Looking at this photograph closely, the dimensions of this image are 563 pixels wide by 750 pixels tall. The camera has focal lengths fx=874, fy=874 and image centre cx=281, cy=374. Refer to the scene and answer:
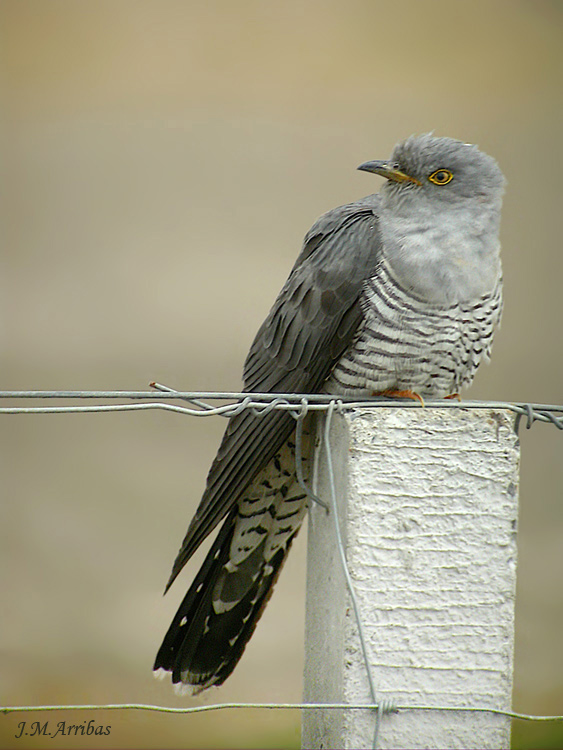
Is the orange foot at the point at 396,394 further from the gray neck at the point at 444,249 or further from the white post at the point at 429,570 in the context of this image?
the white post at the point at 429,570

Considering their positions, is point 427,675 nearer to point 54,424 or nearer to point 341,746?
point 341,746

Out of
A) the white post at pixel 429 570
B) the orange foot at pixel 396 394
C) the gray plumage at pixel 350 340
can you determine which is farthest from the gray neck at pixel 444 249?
the white post at pixel 429 570

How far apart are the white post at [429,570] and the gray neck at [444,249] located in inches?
15.2

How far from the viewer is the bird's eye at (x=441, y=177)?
154 centimetres

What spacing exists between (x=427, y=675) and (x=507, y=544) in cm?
19

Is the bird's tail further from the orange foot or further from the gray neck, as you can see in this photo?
the gray neck

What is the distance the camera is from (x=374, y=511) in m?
1.07

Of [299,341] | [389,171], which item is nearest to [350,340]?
[299,341]

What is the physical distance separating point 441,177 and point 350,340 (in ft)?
1.12

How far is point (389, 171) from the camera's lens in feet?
5.12

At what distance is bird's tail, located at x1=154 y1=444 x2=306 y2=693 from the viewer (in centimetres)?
147

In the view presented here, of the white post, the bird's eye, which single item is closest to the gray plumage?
the bird's eye

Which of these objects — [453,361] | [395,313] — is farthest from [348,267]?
[453,361]

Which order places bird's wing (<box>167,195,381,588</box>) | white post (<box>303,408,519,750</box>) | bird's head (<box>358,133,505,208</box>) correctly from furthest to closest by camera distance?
bird's head (<box>358,133,505,208</box>)
bird's wing (<box>167,195,381,588</box>)
white post (<box>303,408,519,750</box>)
